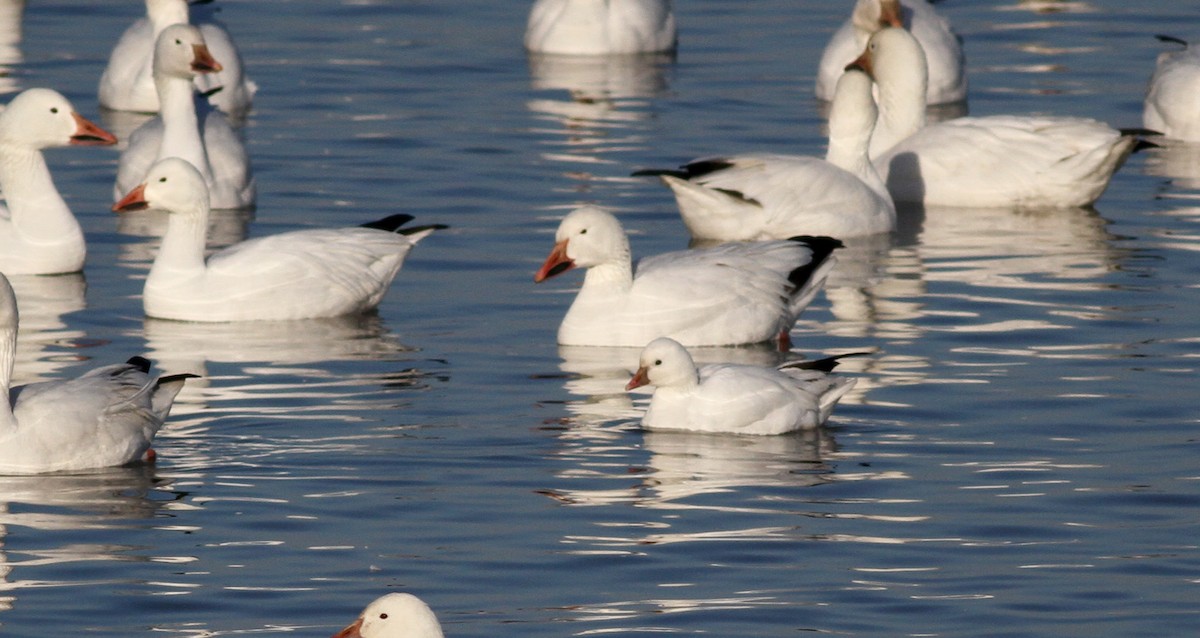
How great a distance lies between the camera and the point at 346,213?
16.7m

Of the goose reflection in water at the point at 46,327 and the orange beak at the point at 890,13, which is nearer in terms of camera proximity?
the goose reflection in water at the point at 46,327

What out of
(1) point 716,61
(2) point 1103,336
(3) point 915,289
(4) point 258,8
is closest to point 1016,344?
(2) point 1103,336

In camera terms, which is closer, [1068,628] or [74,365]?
[1068,628]

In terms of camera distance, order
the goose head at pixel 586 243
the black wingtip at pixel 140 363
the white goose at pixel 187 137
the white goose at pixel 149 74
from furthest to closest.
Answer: the white goose at pixel 149 74, the white goose at pixel 187 137, the goose head at pixel 586 243, the black wingtip at pixel 140 363

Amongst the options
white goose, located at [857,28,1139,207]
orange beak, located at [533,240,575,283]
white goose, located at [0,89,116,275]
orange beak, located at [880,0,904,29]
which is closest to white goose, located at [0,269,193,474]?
orange beak, located at [533,240,575,283]

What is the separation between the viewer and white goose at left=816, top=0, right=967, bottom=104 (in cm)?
2044

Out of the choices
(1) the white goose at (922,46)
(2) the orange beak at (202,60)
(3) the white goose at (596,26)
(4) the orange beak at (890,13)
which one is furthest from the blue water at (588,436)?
(3) the white goose at (596,26)

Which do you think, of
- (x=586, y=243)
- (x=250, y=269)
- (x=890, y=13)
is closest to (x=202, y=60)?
(x=250, y=269)

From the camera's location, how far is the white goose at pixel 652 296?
13.2m

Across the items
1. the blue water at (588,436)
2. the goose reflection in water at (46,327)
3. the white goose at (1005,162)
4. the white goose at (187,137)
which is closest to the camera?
the blue water at (588,436)

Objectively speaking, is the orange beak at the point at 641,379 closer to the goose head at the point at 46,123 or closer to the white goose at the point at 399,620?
the white goose at the point at 399,620

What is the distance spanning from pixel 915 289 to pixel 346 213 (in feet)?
13.2

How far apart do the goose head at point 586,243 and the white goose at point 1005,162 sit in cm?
519

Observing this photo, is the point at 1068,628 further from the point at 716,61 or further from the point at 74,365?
the point at 716,61
